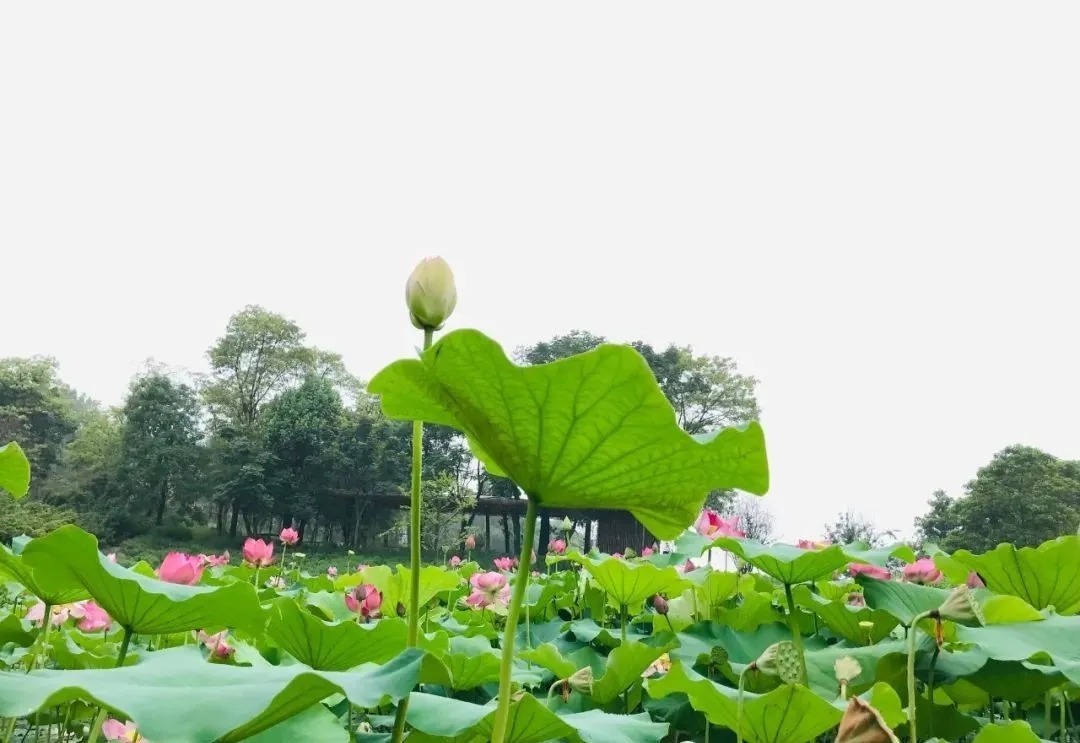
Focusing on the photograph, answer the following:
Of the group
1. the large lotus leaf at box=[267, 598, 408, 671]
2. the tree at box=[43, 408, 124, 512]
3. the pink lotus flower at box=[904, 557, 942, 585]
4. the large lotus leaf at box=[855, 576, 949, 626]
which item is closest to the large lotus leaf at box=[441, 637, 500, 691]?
the large lotus leaf at box=[267, 598, 408, 671]

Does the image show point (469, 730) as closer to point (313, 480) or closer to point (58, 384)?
point (313, 480)

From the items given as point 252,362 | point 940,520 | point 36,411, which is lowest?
point 940,520

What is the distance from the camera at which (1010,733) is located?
0.61 m

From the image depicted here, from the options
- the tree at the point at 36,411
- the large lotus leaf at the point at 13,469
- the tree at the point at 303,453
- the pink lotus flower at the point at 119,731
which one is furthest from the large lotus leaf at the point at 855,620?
the tree at the point at 36,411

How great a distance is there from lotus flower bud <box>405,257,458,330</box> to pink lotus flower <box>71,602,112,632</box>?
85 cm

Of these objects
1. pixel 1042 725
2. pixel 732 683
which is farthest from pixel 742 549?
pixel 1042 725

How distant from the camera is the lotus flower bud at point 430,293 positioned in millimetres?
608

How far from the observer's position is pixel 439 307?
0.62 m

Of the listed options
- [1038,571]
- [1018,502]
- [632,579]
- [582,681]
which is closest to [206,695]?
[582,681]

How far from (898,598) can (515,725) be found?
51 centimetres

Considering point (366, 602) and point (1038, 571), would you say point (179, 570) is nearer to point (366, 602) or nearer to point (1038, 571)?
point (366, 602)

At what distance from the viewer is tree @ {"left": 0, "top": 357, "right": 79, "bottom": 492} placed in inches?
798

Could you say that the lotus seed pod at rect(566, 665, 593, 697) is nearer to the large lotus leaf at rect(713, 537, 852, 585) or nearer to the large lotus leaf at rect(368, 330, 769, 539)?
the large lotus leaf at rect(713, 537, 852, 585)

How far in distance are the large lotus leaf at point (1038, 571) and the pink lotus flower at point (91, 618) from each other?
1.23 m
